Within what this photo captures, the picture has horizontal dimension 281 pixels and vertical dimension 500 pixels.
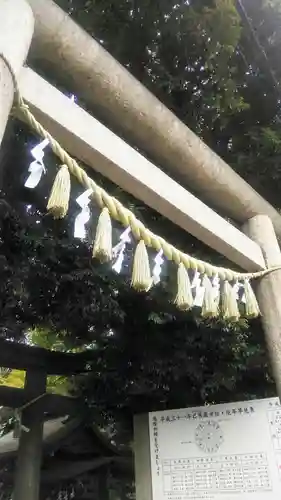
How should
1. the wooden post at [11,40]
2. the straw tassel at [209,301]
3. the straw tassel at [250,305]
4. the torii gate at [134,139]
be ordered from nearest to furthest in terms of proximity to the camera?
1. the wooden post at [11,40]
2. the torii gate at [134,139]
3. the straw tassel at [209,301]
4. the straw tassel at [250,305]

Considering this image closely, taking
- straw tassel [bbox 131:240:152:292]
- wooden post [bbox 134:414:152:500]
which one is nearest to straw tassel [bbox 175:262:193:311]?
straw tassel [bbox 131:240:152:292]

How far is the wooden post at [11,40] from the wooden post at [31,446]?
83.8 inches

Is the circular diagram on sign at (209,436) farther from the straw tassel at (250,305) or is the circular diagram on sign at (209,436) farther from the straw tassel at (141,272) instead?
the straw tassel at (141,272)

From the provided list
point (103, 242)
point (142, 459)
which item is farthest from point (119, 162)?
point (142, 459)

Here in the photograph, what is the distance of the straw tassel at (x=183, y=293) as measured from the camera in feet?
4.37

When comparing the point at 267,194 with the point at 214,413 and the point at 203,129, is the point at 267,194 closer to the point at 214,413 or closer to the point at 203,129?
the point at 203,129

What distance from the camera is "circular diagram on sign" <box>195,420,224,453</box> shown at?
2.00m

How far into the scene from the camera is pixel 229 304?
1566 mm

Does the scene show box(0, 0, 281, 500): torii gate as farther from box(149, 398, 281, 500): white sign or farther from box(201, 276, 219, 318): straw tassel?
box(149, 398, 281, 500): white sign

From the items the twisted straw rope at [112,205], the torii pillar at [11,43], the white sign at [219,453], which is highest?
the torii pillar at [11,43]

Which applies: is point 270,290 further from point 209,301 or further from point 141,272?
point 141,272

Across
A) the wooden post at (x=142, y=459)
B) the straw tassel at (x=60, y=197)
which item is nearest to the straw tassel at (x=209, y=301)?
the straw tassel at (x=60, y=197)

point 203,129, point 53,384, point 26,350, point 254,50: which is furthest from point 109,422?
point 254,50

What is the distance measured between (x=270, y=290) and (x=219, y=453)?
0.79m
